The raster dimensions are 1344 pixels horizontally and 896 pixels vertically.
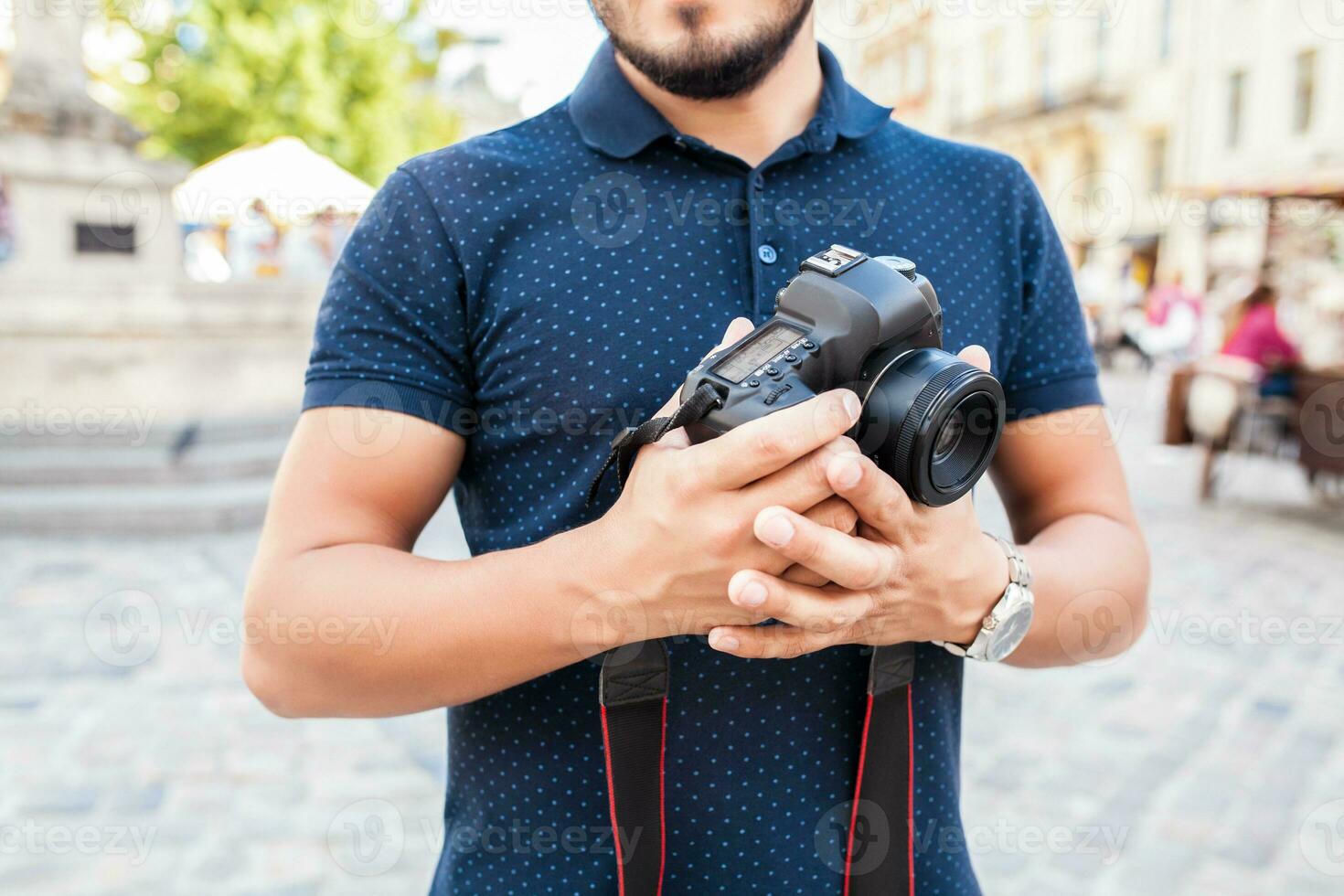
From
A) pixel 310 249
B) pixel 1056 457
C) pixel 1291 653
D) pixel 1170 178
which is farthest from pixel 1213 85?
pixel 1056 457

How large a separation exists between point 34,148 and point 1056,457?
9975mm

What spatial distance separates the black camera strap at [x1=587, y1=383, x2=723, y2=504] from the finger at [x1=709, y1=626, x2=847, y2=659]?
0.72 feet

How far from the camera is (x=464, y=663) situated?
1289 millimetres

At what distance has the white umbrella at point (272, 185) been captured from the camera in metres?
9.48

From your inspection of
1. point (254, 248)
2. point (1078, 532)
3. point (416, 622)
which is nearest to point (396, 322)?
point (416, 622)

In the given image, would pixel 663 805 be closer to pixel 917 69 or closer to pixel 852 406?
pixel 852 406

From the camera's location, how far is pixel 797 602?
1.10 metres

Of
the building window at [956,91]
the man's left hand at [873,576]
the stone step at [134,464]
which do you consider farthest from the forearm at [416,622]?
the building window at [956,91]

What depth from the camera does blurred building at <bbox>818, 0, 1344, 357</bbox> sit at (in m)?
20.8

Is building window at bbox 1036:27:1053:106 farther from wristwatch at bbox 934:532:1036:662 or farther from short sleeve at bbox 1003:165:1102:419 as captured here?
wristwatch at bbox 934:532:1036:662

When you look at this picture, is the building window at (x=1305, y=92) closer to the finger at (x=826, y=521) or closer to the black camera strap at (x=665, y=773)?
the black camera strap at (x=665, y=773)

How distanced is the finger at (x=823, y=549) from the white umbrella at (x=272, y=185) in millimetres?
9128

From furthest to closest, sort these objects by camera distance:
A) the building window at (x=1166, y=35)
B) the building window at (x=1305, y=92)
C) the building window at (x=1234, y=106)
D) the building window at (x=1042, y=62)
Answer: the building window at (x=1042, y=62) < the building window at (x=1166, y=35) < the building window at (x=1234, y=106) < the building window at (x=1305, y=92)

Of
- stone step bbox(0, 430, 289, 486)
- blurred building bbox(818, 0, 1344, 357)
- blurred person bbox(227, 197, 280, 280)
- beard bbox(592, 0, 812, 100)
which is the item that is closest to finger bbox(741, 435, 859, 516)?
beard bbox(592, 0, 812, 100)
